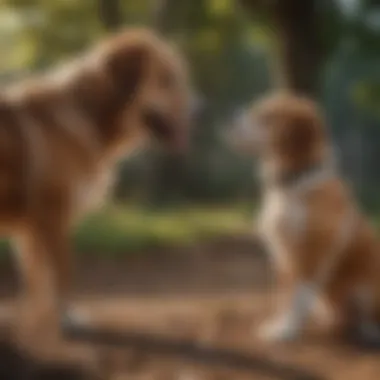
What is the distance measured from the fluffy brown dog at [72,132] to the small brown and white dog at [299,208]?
5.1 inches

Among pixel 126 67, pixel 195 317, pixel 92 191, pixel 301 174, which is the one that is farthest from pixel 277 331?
pixel 126 67

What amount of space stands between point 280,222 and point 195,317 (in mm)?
200

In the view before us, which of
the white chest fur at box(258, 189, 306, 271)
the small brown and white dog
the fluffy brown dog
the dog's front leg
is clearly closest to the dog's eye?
the fluffy brown dog

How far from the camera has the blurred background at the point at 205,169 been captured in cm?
114

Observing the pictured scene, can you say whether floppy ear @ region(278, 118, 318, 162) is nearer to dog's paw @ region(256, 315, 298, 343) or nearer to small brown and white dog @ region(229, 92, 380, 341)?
small brown and white dog @ region(229, 92, 380, 341)

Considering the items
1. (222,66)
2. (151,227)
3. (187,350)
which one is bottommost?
(187,350)

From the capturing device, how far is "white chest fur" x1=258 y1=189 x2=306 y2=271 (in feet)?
3.80

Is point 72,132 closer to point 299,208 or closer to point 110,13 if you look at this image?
point 110,13

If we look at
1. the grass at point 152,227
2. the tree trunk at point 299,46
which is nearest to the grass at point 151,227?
the grass at point 152,227

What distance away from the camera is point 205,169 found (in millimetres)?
1163

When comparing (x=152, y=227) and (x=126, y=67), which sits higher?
(x=126, y=67)

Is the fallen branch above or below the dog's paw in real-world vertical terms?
below

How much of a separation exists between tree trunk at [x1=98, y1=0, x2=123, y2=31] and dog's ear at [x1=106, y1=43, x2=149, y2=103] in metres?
0.03

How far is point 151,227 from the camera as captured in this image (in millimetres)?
1159
